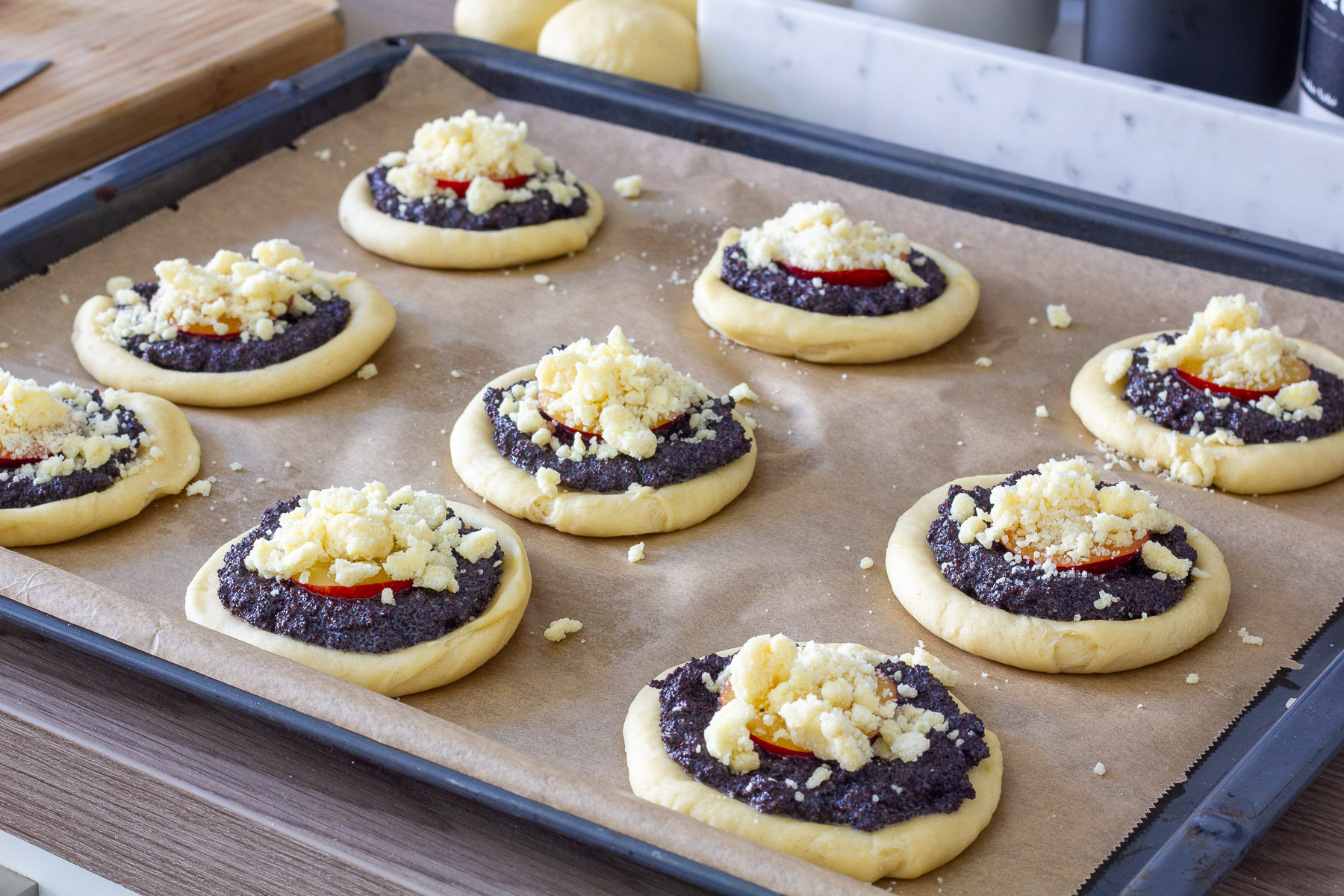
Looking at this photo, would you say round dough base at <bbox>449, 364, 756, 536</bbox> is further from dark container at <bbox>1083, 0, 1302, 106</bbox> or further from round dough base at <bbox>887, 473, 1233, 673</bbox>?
dark container at <bbox>1083, 0, 1302, 106</bbox>

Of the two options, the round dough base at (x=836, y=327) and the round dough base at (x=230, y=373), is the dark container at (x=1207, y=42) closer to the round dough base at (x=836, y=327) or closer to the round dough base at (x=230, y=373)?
the round dough base at (x=836, y=327)

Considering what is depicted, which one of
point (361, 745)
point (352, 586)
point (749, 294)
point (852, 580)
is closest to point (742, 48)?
point (749, 294)

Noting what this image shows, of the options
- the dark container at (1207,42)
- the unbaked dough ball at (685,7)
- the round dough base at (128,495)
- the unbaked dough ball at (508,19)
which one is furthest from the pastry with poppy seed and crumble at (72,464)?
the dark container at (1207,42)

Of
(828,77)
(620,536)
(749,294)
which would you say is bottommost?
(620,536)

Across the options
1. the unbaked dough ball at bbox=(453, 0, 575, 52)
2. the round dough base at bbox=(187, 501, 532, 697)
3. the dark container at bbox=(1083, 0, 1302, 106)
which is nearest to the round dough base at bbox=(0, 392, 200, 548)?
the round dough base at bbox=(187, 501, 532, 697)

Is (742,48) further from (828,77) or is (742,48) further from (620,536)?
(620,536)

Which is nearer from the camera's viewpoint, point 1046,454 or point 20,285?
point 1046,454
